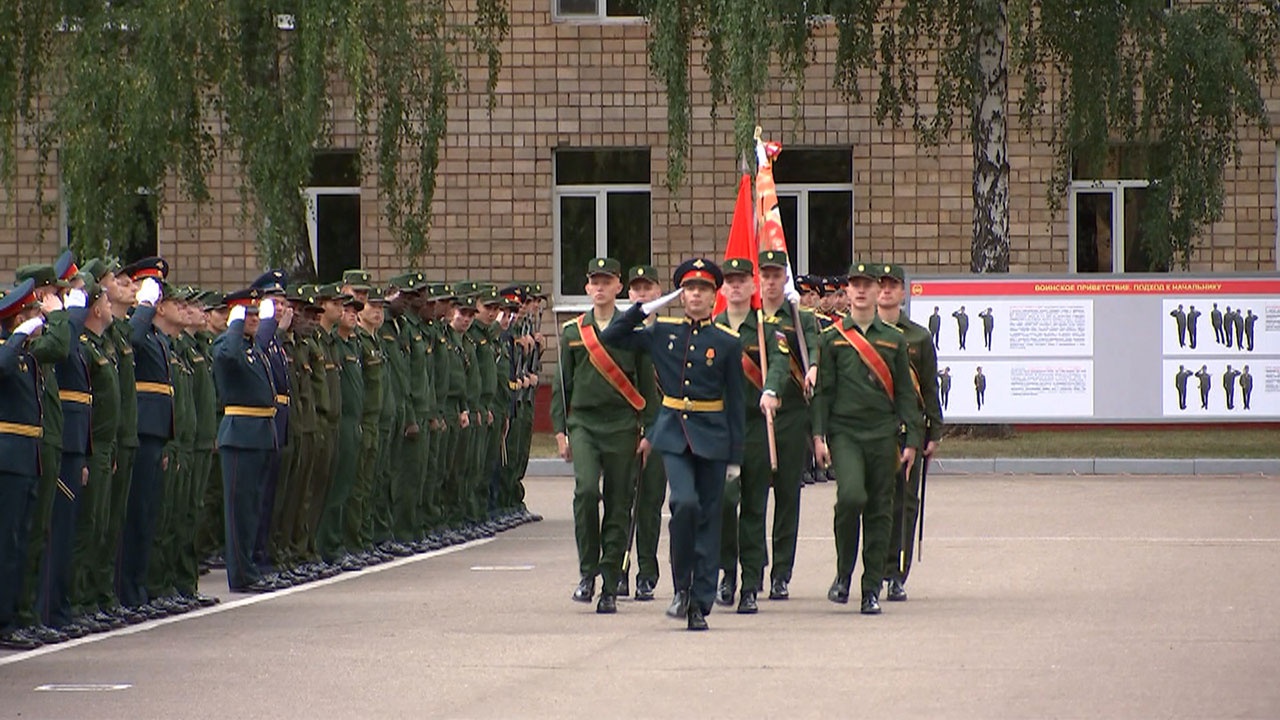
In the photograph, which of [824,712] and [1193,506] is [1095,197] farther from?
[824,712]

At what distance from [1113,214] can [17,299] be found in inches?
915

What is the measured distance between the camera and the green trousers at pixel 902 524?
14.9 m

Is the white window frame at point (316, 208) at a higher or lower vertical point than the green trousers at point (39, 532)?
higher

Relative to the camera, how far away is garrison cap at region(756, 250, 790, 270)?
48.9ft

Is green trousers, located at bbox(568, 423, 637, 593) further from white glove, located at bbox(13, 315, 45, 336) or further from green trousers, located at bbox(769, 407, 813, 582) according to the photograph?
white glove, located at bbox(13, 315, 45, 336)

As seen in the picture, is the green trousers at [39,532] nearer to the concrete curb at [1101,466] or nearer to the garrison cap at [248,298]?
the garrison cap at [248,298]

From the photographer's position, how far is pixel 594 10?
33.5 m

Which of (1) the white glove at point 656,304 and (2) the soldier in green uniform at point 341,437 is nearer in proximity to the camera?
(1) the white glove at point 656,304

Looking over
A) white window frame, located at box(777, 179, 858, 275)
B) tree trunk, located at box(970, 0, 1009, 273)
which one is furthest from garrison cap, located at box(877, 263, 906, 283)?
white window frame, located at box(777, 179, 858, 275)

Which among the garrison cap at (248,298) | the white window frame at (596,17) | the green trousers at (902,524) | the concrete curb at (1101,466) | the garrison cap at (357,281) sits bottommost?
the concrete curb at (1101,466)

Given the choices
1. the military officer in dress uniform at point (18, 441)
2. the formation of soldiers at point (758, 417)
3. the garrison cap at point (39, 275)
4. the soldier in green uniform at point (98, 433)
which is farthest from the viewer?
the formation of soldiers at point (758, 417)

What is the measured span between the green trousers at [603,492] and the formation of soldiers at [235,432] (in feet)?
7.57

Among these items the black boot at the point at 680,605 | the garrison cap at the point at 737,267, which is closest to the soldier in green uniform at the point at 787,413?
the garrison cap at the point at 737,267

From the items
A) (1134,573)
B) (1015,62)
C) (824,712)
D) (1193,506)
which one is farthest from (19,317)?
(1015,62)
